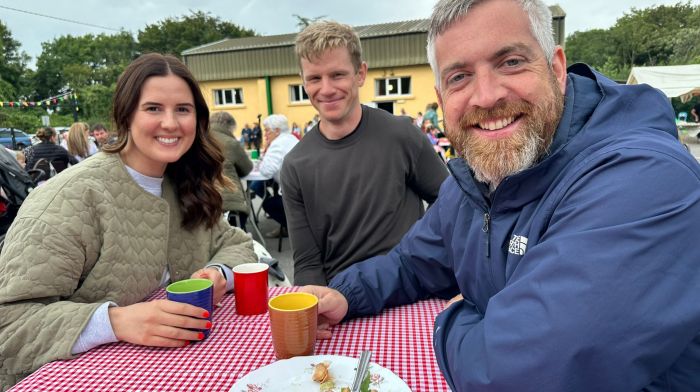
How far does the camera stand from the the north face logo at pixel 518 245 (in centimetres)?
106

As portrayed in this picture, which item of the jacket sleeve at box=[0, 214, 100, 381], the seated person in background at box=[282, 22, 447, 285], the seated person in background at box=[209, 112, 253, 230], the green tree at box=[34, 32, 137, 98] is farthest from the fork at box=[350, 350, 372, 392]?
the green tree at box=[34, 32, 137, 98]

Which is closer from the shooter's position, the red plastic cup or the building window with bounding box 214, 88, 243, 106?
the red plastic cup

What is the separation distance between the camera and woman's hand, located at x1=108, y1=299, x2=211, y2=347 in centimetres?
134

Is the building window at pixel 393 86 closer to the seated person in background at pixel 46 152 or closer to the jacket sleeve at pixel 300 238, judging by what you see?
the seated person in background at pixel 46 152

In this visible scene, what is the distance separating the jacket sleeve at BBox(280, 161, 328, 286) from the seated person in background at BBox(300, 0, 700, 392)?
0.88 m

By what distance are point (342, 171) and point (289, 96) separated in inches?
869

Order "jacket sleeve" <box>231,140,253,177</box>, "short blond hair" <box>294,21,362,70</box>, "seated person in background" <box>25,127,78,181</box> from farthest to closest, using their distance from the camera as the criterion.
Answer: "seated person in background" <box>25,127,78,181</box>, "jacket sleeve" <box>231,140,253,177</box>, "short blond hair" <box>294,21,362,70</box>

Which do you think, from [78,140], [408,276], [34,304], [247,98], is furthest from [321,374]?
[247,98]

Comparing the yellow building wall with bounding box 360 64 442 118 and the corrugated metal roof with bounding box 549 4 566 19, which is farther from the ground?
the corrugated metal roof with bounding box 549 4 566 19

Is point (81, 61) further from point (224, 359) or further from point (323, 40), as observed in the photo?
point (224, 359)

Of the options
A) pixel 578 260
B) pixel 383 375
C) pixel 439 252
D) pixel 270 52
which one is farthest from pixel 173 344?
pixel 270 52

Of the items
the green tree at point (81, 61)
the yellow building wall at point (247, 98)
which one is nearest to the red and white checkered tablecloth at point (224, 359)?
the yellow building wall at point (247, 98)

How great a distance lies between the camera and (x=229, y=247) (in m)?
2.13

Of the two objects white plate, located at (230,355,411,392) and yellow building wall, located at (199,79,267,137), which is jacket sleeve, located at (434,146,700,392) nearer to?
white plate, located at (230,355,411,392)
